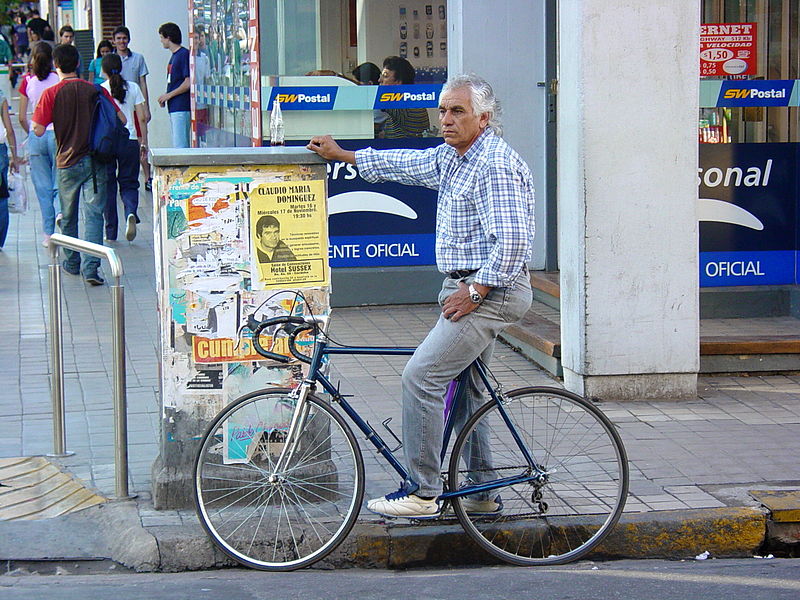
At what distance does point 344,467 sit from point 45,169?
779 centimetres

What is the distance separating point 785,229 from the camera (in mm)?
8883

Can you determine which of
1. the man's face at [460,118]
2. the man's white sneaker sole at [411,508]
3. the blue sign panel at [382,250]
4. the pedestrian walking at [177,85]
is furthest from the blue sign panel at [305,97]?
the pedestrian walking at [177,85]

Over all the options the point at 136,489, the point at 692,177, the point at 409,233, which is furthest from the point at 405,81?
the point at 136,489

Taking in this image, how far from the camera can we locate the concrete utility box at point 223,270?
5133 millimetres

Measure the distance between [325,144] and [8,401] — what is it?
3.14 m

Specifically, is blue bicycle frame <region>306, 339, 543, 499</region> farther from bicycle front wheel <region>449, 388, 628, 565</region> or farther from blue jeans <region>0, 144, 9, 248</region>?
blue jeans <region>0, 144, 9, 248</region>

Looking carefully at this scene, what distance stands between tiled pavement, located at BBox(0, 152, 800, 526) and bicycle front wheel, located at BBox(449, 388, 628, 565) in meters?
0.31

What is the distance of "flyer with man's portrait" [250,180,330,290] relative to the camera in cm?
520

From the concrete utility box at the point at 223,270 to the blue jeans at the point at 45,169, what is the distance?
6988 millimetres

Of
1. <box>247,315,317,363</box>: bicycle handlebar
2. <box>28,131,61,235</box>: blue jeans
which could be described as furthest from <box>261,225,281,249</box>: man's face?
<box>28,131,61,235</box>: blue jeans

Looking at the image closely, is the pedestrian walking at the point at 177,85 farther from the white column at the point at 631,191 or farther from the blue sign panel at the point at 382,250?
the white column at the point at 631,191

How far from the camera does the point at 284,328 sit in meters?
5.06

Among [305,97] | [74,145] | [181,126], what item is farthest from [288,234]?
[181,126]

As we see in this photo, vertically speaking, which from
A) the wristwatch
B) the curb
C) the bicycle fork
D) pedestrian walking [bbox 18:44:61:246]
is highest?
pedestrian walking [bbox 18:44:61:246]
